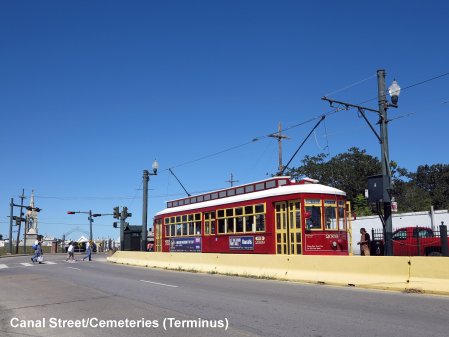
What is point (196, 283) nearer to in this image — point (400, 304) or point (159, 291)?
point (159, 291)

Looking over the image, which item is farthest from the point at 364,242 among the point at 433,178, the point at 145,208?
the point at 433,178

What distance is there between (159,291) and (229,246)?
707 centimetres

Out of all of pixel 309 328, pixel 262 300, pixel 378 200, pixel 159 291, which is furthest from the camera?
pixel 378 200

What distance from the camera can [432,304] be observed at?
9.38 metres

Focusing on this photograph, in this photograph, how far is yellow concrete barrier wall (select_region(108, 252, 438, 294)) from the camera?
11484 millimetres

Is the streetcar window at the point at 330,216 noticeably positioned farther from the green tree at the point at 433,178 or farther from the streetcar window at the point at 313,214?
the green tree at the point at 433,178

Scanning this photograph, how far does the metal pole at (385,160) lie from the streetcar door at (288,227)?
9.48ft

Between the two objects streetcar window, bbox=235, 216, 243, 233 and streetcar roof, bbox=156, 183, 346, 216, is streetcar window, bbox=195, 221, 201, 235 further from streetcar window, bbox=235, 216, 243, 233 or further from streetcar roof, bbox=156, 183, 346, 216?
streetcar window, bbox=235, 216, 243, 233

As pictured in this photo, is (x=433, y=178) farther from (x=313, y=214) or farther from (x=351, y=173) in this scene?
(x=313, y=214)

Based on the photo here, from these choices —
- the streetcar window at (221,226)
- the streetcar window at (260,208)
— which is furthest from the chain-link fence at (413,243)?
the streetcar window at (221,226)

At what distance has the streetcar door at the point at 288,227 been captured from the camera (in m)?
16.2

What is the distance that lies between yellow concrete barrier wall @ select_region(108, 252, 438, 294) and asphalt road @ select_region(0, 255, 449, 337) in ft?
2.33

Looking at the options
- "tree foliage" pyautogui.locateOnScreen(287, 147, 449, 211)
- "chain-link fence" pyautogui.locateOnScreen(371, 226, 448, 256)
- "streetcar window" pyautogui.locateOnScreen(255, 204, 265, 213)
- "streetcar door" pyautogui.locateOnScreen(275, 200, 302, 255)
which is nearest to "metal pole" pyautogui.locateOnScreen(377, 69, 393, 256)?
"streetcar door" pyautogui.locateOnScreen(275, 200, 302, 255)

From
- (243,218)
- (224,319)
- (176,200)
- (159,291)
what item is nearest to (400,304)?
(224,319)
